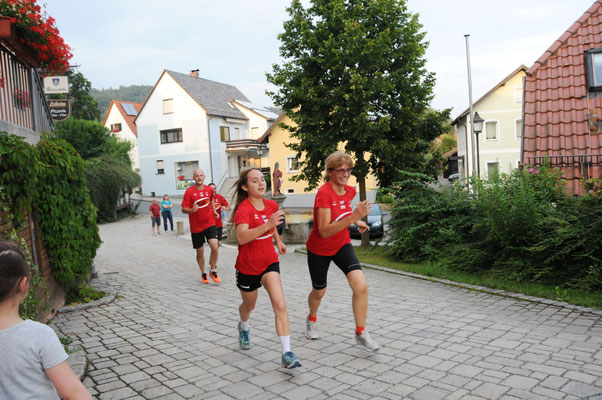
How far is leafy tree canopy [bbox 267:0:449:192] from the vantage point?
13727 millimetres

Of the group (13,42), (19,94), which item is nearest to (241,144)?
(19,94)

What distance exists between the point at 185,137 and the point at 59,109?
31990mm

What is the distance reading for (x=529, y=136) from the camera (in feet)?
33.4

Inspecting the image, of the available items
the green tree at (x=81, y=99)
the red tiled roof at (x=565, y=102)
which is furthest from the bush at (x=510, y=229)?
the green tree at (x=81, y=99)

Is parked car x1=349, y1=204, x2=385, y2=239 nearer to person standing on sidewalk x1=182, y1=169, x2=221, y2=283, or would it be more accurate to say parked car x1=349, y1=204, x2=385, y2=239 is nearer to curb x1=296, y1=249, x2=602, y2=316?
curb x1=296, y1=249, x2=602, y2=316

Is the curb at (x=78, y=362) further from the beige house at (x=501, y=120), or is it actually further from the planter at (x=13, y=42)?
the beige house at (x=501, y=120)

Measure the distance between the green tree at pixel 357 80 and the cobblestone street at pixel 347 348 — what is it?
710 centimetres

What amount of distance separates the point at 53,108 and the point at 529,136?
1060 cm

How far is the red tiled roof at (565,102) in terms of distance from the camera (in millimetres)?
9453

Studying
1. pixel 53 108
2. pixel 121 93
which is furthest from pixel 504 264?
pixel 121 93

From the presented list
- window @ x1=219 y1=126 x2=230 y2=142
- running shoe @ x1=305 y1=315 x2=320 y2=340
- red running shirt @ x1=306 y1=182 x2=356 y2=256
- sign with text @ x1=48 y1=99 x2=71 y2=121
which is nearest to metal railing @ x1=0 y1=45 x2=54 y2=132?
sign with text @ x1=48 y1=99 x2=71 y2=121

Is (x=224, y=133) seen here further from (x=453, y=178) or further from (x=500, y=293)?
(x=500, y=293)

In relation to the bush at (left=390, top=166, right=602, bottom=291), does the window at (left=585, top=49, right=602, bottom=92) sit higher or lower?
higher

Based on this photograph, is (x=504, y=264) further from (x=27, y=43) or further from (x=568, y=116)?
(x=27, y=43)
